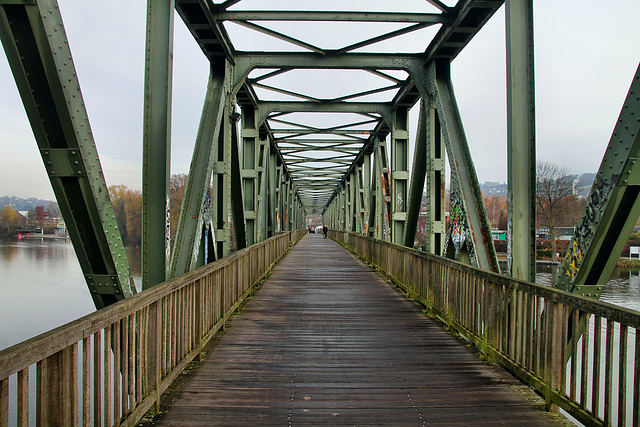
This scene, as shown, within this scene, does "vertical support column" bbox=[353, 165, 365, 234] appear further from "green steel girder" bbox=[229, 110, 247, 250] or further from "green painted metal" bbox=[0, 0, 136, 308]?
"green painted metal" bbox=[0, 0, 136, 308]

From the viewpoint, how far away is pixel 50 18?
330cm

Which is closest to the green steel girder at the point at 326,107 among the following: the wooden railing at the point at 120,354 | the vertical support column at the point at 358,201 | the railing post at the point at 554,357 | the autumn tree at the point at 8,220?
the wooden railing at the point at 120,354

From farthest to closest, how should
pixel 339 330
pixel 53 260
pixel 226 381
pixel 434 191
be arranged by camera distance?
pixel 53 260 < pixel 434 191 < pixel 339 330 < pixel 226 381

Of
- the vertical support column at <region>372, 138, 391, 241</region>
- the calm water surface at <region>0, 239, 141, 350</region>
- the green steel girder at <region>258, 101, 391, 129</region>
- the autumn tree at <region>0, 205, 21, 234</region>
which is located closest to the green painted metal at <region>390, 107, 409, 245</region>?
the green steel girder at <region>258, 101, 391, 129</region>

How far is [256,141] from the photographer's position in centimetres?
1498

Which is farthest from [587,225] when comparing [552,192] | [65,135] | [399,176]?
[552,192]

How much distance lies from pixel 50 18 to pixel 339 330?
4.56m

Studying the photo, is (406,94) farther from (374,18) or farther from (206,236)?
(206,236)

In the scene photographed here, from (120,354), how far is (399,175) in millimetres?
12063

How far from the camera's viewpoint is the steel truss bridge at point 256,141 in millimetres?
3494

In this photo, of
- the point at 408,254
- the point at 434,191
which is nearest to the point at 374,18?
the point at 434,191

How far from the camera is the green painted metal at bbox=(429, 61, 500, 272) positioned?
22.7ft

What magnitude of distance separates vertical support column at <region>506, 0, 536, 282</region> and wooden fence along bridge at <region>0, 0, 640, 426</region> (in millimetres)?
22

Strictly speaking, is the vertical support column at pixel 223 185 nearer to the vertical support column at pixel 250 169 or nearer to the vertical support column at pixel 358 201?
the vertical support column at pixel 250 169
